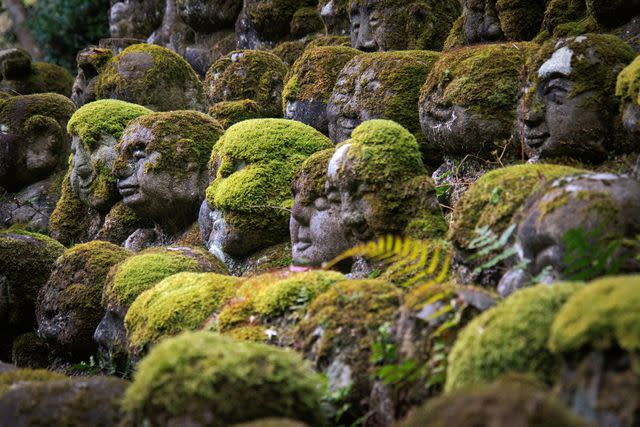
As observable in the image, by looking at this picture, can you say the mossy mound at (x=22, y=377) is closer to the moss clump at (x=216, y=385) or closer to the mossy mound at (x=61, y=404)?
the mossy mound at (x=61, y=404)

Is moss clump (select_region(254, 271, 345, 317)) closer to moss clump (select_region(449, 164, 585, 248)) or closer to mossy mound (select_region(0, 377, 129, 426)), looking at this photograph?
moss clump (select_region(449, 164, 585, 248))

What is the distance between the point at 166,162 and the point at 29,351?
2.42 meters

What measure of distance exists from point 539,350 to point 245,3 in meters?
12.6

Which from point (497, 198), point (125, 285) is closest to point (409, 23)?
point (125, 285)

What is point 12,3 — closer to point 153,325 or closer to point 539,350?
point 153,325

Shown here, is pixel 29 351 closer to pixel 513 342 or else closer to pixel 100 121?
pixel 100 121

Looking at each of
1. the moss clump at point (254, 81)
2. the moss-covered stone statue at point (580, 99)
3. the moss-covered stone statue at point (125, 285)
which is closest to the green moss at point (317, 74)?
the moss clump at point (254, 81)

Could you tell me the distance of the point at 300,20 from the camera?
13.5 metres

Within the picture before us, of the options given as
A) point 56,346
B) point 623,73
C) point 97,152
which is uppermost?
point 623,73

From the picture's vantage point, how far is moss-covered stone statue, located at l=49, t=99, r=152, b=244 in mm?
9375

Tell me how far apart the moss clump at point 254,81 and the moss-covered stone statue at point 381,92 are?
92.2 inches

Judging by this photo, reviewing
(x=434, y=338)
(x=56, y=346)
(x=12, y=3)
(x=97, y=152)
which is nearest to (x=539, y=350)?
(x=434, y=338)

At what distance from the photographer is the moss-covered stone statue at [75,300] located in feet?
23.1

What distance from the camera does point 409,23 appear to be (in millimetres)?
9773
